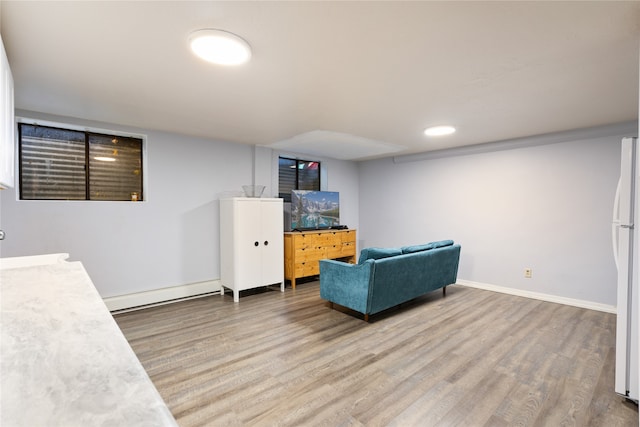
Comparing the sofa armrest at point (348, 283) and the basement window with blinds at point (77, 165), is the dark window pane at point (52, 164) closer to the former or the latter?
the basement window with blinds at point (77, 165)

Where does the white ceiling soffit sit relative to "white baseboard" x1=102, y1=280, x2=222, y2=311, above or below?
above

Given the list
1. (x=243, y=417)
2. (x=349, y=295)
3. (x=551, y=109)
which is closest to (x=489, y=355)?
(x=349, y=295)

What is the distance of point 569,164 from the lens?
3916mm

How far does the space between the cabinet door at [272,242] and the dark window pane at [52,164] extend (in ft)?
7.15

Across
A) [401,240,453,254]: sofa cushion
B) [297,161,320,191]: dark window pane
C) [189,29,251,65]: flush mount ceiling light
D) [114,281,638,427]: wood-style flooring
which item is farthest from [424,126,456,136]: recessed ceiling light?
[189,29,251,65]: flush mount ceiling light

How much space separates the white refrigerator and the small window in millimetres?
4277

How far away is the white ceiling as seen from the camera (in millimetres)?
1554

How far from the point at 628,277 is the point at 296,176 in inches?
178

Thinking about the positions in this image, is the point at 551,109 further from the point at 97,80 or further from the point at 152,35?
the point at 97,80

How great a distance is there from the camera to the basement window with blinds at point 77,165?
10.6ft

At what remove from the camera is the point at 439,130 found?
3.77 meters

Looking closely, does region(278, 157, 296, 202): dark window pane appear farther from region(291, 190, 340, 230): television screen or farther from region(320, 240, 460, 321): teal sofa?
region(320, 240, 460, 321): teal sofa

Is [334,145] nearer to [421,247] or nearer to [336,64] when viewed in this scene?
[421,247]

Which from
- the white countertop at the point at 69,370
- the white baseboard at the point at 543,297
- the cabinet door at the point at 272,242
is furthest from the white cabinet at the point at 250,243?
the white baseboard at the point at 543,297
